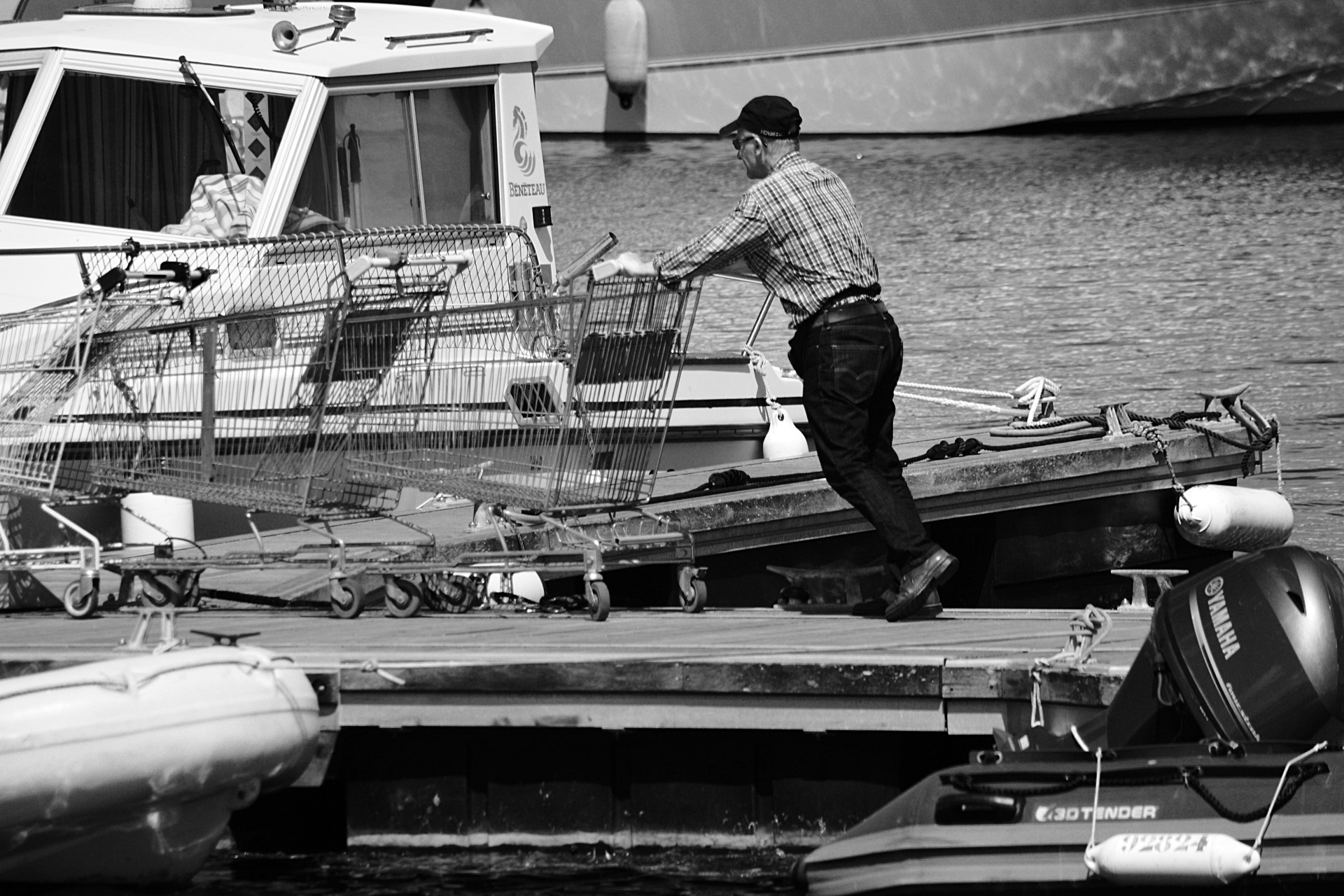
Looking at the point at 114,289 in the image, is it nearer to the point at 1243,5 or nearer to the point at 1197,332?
the point at 1197,332

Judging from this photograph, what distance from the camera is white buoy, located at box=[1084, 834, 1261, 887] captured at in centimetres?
519

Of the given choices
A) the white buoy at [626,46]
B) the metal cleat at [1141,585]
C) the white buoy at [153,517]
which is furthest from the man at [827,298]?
the white buoy at [626,46]

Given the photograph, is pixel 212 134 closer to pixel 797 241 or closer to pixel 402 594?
pixel 402 594

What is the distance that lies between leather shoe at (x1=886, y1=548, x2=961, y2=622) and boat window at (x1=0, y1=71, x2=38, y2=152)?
5.41 m

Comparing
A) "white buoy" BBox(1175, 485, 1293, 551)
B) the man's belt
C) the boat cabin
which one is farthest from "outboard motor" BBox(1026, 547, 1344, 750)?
the boat cabin

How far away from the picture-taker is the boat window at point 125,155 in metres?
9.99

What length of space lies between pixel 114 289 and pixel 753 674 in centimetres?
328

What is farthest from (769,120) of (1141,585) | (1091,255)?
(1091,255)

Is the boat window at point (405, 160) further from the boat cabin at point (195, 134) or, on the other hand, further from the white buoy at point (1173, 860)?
the white buoy at point (1173, 860)

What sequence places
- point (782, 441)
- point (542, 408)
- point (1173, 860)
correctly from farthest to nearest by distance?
point (782, 441)
point (542, 408)
point (1173, 860)

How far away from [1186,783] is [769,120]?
296cm

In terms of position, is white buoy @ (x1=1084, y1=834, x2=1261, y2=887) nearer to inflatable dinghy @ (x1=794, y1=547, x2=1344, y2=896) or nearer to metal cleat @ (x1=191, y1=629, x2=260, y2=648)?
inflatable dinghy @ (x1=794, y1=547, x2=1344, y2=896)

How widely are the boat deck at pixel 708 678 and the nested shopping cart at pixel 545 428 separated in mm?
763

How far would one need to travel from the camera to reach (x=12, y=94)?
402 inches
